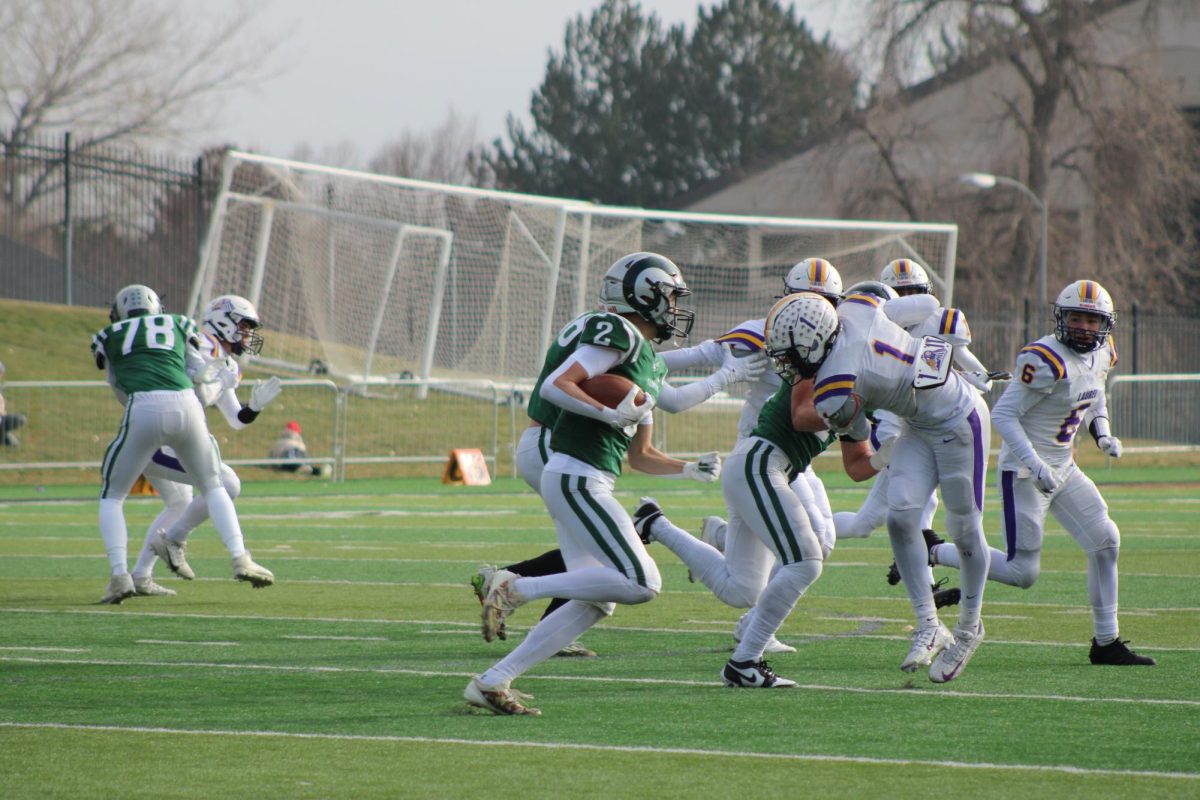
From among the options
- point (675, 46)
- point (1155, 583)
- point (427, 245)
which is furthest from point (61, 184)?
point (675, 46)

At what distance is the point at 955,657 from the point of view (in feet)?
22.3

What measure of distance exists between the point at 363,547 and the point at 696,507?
15.7ft

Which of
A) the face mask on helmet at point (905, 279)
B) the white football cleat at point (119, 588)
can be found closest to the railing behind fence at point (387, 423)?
the white football cleat at point (119, 588)

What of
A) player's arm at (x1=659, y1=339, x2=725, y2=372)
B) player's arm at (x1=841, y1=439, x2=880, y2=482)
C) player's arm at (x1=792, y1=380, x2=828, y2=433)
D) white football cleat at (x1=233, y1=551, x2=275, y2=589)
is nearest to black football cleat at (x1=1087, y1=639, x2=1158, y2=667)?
player's arm at (x1=841, y1=439, x2=880, y2=482)

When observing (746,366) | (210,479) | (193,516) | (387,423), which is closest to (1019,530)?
(746,366)

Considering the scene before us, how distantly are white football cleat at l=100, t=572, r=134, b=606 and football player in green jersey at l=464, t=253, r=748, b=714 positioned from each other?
4153 mm

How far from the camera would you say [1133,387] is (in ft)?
87.1

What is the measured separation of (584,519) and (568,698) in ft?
2.78

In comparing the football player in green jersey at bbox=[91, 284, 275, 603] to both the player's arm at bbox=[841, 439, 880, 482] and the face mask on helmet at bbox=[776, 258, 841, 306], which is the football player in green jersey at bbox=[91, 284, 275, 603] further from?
the player's arm at bbox=[841, 439, 880, 482]

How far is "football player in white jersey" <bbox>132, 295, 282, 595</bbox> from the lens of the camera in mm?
10133

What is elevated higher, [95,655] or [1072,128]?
[1072,128]

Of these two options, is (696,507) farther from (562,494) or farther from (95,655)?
(562,494)

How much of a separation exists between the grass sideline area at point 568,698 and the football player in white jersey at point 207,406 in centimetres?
30

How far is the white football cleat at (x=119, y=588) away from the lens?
381 inches
